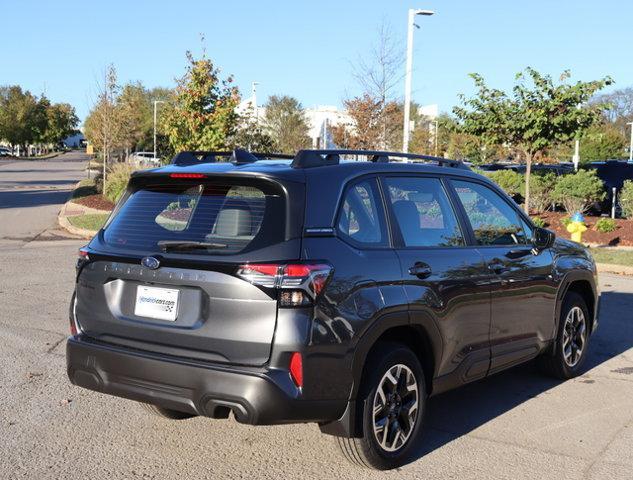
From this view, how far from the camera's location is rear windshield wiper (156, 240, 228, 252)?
157 inches

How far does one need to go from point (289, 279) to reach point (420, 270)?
1.05 m

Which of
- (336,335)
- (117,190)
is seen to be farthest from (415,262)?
(117,190)

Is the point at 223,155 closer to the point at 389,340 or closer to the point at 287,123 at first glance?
the point at 389,340

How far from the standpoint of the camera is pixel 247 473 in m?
4.24

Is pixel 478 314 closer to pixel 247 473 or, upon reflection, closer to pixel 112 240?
pixel 247 473

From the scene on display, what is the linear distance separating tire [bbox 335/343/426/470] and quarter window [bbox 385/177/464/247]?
2.35ft

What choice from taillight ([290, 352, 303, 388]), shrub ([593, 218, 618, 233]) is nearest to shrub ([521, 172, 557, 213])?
shrub ([593, 218, 618, 233])

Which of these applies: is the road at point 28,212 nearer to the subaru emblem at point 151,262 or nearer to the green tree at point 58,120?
the subaru emblem at point 151,262

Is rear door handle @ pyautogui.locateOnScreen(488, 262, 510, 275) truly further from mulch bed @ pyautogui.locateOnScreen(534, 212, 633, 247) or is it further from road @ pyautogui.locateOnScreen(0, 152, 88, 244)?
road @ pyautogui.locateOnScreen(0, 152, 88, 244)

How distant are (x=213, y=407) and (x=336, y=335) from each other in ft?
2.39

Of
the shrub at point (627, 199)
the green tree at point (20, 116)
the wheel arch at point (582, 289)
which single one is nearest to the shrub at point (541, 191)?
the shrub at point (627, 199)

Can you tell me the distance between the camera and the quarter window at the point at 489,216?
5.26 m

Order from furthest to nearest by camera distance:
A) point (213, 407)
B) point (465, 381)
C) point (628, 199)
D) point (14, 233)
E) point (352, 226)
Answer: point (628, 199) → point (14, 233) → point (465, 381) → point (352, 226) → point (213, 407)

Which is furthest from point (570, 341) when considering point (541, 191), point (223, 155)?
point (541, 191)
